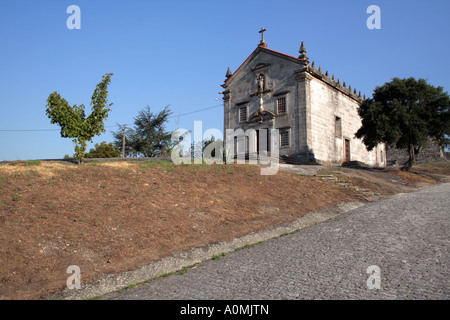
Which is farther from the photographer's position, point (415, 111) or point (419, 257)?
point (415, 111)

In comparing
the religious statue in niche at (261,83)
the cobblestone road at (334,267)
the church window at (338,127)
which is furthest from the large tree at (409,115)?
the cobblestone road at (334,267)

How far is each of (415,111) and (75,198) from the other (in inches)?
939

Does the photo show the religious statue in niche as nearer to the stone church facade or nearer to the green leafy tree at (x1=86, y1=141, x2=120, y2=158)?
the stone church facade

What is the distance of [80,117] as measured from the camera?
16.7 m

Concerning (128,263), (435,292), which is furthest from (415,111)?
(128,263)

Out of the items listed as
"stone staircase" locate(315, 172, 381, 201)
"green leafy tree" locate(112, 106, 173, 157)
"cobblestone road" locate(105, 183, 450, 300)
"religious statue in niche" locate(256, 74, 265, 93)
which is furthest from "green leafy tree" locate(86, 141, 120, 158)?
"cobblestone road" locate(105, 183, 450, 300)

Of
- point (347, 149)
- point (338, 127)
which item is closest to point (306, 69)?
point (338, 127)

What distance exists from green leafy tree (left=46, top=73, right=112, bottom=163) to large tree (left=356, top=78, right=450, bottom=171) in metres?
18.7

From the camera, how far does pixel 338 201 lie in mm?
14055

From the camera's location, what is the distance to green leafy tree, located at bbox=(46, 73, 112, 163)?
16.2m

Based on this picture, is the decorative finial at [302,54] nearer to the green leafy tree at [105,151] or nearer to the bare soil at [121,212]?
the bare soil at [121,212]
